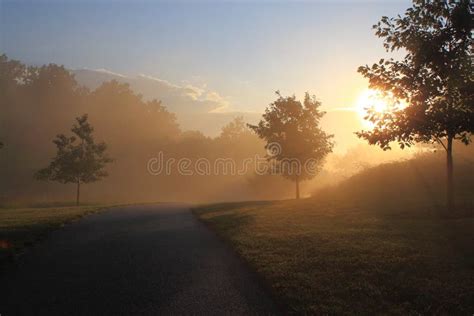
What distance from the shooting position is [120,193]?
72.4m

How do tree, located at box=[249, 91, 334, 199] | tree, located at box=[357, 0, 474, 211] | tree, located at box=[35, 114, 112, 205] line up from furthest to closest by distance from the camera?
tree, located at box=[35, 114, 112, 205]
tree, located at box=[249, 91, 334, 199]
tree, located at box=[357, 0, 474, 211]

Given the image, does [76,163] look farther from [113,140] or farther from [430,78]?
[113,140]

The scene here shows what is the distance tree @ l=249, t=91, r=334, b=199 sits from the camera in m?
33.9

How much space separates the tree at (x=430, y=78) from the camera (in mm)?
14812

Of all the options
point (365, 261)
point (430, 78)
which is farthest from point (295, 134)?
point (365, 261)

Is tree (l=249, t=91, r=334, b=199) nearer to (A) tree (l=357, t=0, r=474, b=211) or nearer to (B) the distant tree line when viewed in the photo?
(A) tree (l=357, t=0, r=474, b=211)

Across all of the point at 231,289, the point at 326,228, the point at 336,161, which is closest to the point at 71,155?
the point at 326,228

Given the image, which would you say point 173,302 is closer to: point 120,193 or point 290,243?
point 290,243

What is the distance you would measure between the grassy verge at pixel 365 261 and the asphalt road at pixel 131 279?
0.82 m

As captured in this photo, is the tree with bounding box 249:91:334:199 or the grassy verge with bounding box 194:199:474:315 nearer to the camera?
the grassy verge with bounding box 194:199:474:315

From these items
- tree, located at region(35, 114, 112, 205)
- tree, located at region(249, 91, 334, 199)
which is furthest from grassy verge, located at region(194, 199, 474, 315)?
tree, located at region(35, 114, 112, 205)

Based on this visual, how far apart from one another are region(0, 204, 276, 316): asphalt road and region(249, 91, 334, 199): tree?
69.3ft

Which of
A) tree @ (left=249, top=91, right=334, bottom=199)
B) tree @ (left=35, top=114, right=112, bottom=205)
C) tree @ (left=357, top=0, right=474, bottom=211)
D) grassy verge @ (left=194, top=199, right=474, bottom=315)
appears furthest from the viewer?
tree @ (left=35, top=114, right=112, bottom=205)

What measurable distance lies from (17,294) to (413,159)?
3067cm
